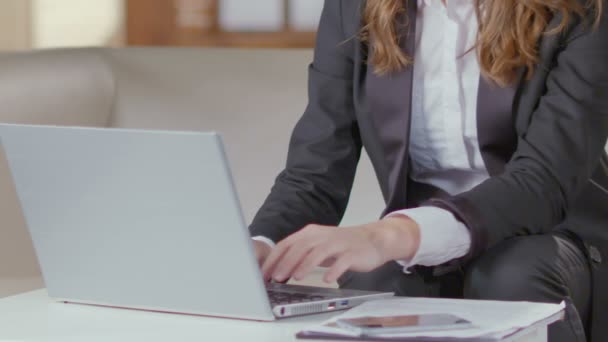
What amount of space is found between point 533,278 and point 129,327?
0.43m

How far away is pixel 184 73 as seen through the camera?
7.86ft

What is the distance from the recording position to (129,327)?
1.01 meters

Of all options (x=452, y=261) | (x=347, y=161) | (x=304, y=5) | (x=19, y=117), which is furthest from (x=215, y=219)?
(x=304, y=5)

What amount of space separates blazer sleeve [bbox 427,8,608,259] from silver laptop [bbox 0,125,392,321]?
0.79 feet

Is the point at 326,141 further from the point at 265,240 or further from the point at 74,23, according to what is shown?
the point at 74,23

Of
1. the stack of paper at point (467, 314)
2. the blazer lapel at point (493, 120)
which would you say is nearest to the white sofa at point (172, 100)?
the blazer lapel at point (493, 120)

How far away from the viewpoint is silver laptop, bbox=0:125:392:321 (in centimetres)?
96

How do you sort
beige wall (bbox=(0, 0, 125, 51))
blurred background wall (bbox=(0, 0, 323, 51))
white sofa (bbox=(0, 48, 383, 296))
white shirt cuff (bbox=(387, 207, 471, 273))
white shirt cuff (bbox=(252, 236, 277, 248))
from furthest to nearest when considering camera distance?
1. blurred background wall (bbox=(0, 0, 323, 51))
2. beige wall (bbox=(0, 0, 125, 51))
3. white sofa (bbox=(0, 48, 383, 296))
4. white shirt cuff (bbox=(252, 236, 277, 248))
5. white shirt cuff (bbox=(387, 207, 471, 273))

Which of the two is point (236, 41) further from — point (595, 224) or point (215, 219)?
point (215, 219)

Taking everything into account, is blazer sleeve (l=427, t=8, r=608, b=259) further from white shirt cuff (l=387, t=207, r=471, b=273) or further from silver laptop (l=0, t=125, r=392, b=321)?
silver laptop (l=0, t=125, r=392, b=321)

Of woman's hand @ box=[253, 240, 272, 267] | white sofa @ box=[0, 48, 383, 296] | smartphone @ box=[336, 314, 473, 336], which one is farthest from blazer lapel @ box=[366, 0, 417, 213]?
white sofa @ box=[0, 48, 383, 296]

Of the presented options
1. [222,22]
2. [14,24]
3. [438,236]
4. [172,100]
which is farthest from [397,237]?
[222,22]

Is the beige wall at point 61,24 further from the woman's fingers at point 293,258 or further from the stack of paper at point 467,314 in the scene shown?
the stack of paper at point 467,314

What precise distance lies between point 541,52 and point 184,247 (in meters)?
0.57
